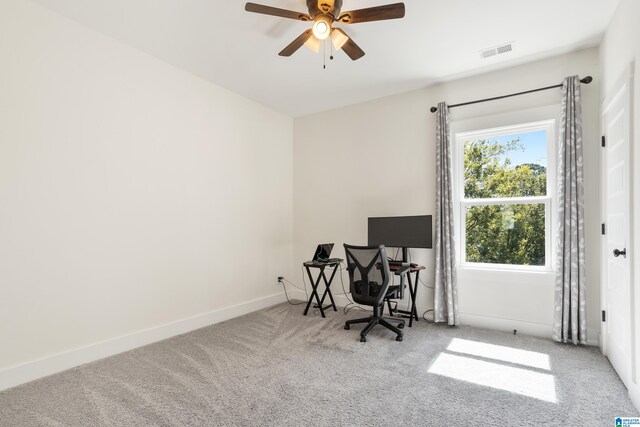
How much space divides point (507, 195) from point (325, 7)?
109 inches

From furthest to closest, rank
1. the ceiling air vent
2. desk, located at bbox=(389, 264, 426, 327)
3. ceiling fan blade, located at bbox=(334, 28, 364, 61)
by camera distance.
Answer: desk, located at bbox=(389, 264, 426, 327), the ceiling air vent, ceiling fan blade, located at bbox=(334, 28, 364, 61)

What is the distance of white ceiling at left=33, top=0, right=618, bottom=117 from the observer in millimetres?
2607

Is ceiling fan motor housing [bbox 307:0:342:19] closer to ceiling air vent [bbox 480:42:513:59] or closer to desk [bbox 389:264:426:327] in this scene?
ceiling air vent [bbox 480:42:513:59]

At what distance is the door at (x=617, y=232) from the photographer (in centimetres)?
226

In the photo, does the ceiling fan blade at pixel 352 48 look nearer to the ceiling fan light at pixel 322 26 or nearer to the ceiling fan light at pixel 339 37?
the ceiling fan light at pixel 339 37

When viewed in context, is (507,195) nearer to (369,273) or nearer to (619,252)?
(619,252)

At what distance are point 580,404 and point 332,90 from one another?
3.83m

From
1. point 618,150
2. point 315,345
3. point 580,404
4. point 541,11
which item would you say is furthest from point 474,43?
point 315,345

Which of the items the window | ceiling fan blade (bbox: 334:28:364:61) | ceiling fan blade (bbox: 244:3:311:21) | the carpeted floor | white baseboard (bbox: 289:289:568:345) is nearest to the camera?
the carpeted floor

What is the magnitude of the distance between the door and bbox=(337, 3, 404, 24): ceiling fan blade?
1640mm

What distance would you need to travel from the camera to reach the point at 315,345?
10.4 feet

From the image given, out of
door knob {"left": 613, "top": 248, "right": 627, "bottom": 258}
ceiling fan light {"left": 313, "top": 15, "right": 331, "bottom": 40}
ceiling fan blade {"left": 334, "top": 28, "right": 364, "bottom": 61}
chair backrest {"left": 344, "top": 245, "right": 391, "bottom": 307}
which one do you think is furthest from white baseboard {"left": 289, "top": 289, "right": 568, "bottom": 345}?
ceiling fan light {"left": 313, "top": 15, "right": 331, "bottom": 40}

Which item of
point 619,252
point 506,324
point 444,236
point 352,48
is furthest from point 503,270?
point 352,48

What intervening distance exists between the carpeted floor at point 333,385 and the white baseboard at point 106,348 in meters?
0.10
